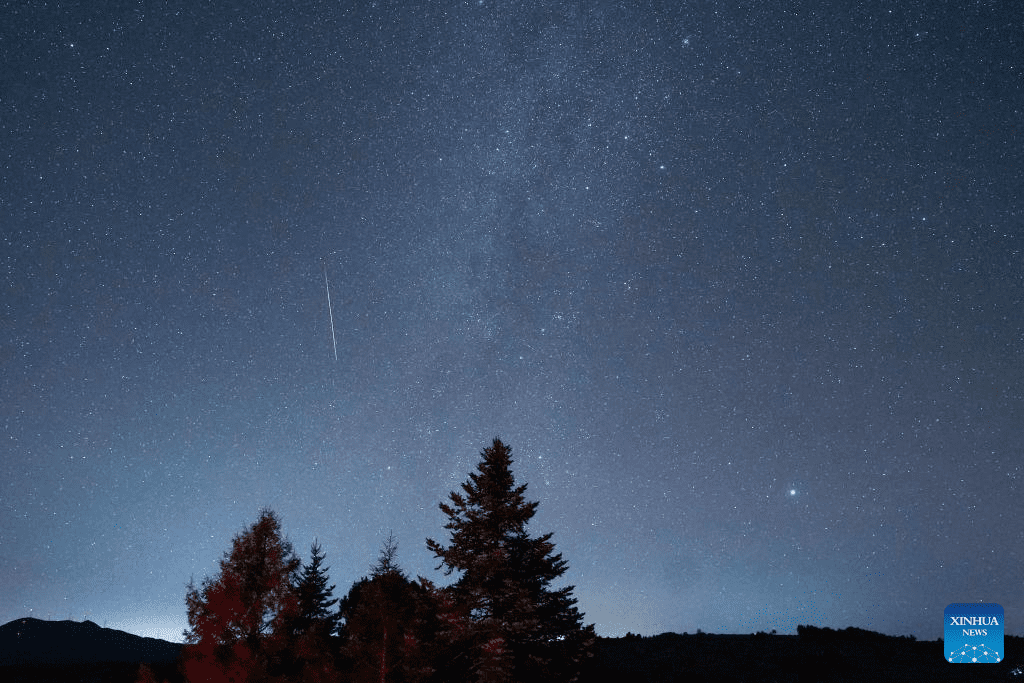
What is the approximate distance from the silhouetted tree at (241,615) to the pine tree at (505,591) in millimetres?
5810

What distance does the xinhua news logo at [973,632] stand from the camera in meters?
10.3

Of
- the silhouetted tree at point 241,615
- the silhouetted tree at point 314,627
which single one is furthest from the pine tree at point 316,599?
the silhouetted tree at point 241,615

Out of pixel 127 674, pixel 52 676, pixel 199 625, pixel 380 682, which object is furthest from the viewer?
pixel 52 676

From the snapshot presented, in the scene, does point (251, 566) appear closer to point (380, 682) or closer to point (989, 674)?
point (380, 682)

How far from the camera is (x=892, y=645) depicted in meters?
52.1

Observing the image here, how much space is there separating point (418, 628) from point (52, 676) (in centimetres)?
7744

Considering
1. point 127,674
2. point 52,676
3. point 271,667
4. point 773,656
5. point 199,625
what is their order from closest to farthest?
point 199,625 < point 271,667 < point 773,656 < point 127,674 < point 52,676

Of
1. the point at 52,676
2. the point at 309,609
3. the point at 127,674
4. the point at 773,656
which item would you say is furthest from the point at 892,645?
the point at 52,676

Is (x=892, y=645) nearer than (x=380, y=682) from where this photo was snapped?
No

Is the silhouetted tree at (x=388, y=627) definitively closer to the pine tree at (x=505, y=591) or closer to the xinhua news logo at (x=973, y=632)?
the pine tree at (x=505, y=591)

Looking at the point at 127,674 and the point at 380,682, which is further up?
the point at 380,682

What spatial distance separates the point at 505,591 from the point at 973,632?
16.5 m

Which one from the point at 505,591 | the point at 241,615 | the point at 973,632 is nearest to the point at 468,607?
the point at 505,591

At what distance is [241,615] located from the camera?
81.1 feet
